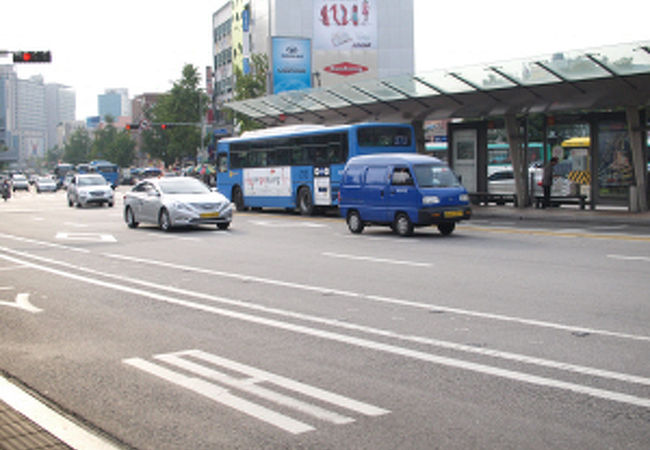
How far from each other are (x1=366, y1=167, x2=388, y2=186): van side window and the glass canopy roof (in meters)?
7.23

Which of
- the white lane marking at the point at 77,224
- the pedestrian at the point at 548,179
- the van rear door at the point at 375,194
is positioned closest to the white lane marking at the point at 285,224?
the van rear door at the point at 375,194

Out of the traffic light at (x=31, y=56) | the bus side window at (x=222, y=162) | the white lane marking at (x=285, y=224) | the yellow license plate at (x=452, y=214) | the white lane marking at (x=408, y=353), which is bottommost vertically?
→ the white lane marking at (x=408, y=353)

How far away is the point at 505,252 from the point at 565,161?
1358 centimetres

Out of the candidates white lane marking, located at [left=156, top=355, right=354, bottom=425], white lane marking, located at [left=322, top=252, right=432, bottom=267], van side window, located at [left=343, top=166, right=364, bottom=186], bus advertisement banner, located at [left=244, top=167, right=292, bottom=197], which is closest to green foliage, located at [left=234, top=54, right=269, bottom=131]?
bus advertisement banner, located at [left=244, top=167, right=292, bottom=197]

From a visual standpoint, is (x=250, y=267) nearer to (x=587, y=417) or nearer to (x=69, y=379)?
(x=69, y=379)

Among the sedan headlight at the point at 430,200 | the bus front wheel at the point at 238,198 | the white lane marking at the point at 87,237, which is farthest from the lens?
the bus front wheel at the point at 238,198

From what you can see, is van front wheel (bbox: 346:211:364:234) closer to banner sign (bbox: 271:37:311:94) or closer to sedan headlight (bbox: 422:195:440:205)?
sedan headlight (bbox: 422:195:440:205)

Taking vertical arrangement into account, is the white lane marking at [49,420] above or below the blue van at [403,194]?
below

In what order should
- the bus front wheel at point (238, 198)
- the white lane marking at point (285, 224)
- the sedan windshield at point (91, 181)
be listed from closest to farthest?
the white lane marking at point (285, 224) < the bus front wheel at point (238, 198) < the sedan windshield at point (91, 181)

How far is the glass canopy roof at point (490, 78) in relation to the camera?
2281 centimetres

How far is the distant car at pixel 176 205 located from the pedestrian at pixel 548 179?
37.8ft

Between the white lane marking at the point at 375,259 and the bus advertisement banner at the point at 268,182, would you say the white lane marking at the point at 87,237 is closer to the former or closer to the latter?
the white lane marking at the point at 375,259

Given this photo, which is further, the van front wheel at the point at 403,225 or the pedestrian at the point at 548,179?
the pedestrian at the point at 548,179

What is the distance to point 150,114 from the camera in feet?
412
